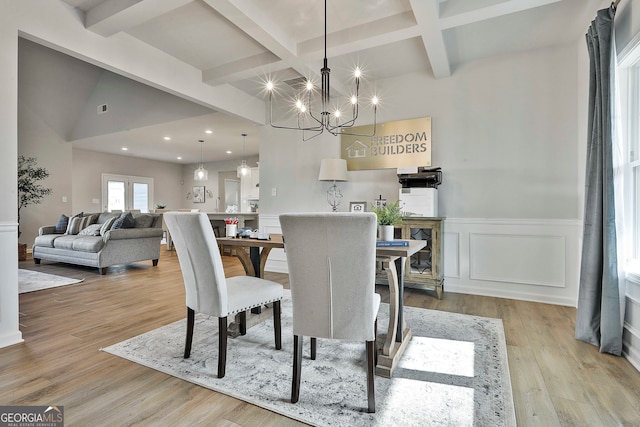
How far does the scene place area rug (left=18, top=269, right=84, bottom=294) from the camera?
3.74 m

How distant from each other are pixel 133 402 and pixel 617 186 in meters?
3.09

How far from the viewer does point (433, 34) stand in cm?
Answer: 280

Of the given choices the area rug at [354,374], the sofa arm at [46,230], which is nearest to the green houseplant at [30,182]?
the sofa arm at [46,230]

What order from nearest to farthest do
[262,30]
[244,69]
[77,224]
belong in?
[262,30]
[244,69]
[77,224]

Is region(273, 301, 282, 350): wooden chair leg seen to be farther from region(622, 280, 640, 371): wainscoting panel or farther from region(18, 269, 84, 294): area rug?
region(18, 269, 84, 294): area rug

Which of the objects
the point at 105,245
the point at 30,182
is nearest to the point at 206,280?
the point at 105,245

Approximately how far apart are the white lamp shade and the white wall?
0.54 meters

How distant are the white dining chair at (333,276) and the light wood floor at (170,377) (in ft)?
1.40

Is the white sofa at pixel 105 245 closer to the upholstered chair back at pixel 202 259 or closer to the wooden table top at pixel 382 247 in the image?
the wooden table top at pixel 382 247

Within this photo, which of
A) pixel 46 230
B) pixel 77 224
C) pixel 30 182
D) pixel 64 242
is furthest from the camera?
pixel 30 182

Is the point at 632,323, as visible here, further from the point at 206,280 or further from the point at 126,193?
the point at 126,193

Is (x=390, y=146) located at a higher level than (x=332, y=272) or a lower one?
higher

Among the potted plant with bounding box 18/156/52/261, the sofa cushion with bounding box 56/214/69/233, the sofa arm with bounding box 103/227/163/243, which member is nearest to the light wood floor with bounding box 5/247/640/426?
the sofa arm with bounding box 103/227/163/243

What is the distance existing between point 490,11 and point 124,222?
523 cm
